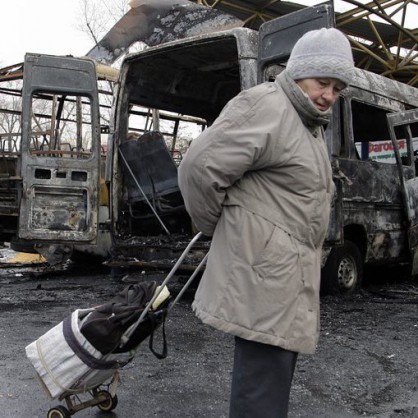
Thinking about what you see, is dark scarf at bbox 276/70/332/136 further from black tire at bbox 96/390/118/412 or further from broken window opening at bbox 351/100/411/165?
broken window opening at bbox 351/100/411/165

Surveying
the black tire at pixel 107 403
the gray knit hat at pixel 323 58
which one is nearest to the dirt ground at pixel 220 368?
the black tire at pixel 107 403

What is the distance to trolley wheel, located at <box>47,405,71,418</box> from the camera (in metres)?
2.73

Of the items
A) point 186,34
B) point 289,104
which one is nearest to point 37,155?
point 186,34

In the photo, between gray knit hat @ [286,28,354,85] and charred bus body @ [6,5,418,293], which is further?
charred bus body @ [6,5,418,293]

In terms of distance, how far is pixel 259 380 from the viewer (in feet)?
5.98

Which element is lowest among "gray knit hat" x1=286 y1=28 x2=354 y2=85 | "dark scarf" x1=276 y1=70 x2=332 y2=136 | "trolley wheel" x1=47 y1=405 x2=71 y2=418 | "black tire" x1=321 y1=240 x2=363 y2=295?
"trolley wheel" x1=47 y1=405 x2=71 y2=418

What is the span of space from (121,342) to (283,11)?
816 cm

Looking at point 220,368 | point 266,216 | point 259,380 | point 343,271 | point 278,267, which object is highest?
point 266,216

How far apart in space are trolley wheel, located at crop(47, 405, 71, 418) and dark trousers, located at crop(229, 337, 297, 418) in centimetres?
122

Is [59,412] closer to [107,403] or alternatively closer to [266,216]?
[107,403]

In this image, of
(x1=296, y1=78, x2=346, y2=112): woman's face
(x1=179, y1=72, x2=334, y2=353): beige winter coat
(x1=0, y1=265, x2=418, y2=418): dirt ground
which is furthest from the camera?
(x1=0, y1=265, x2=418, y2=418): dirt ground

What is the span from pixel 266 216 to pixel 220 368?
2.15 meters

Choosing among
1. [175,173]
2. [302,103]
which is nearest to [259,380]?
[302,103]

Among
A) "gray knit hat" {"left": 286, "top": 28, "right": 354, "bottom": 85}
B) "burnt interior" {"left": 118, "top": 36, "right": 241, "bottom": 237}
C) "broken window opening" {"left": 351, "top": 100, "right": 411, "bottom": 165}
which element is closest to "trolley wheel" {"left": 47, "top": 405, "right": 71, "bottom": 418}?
"gray knit hat" {"left": 286, "top": 28, "right": 354, "bottom": 85}
